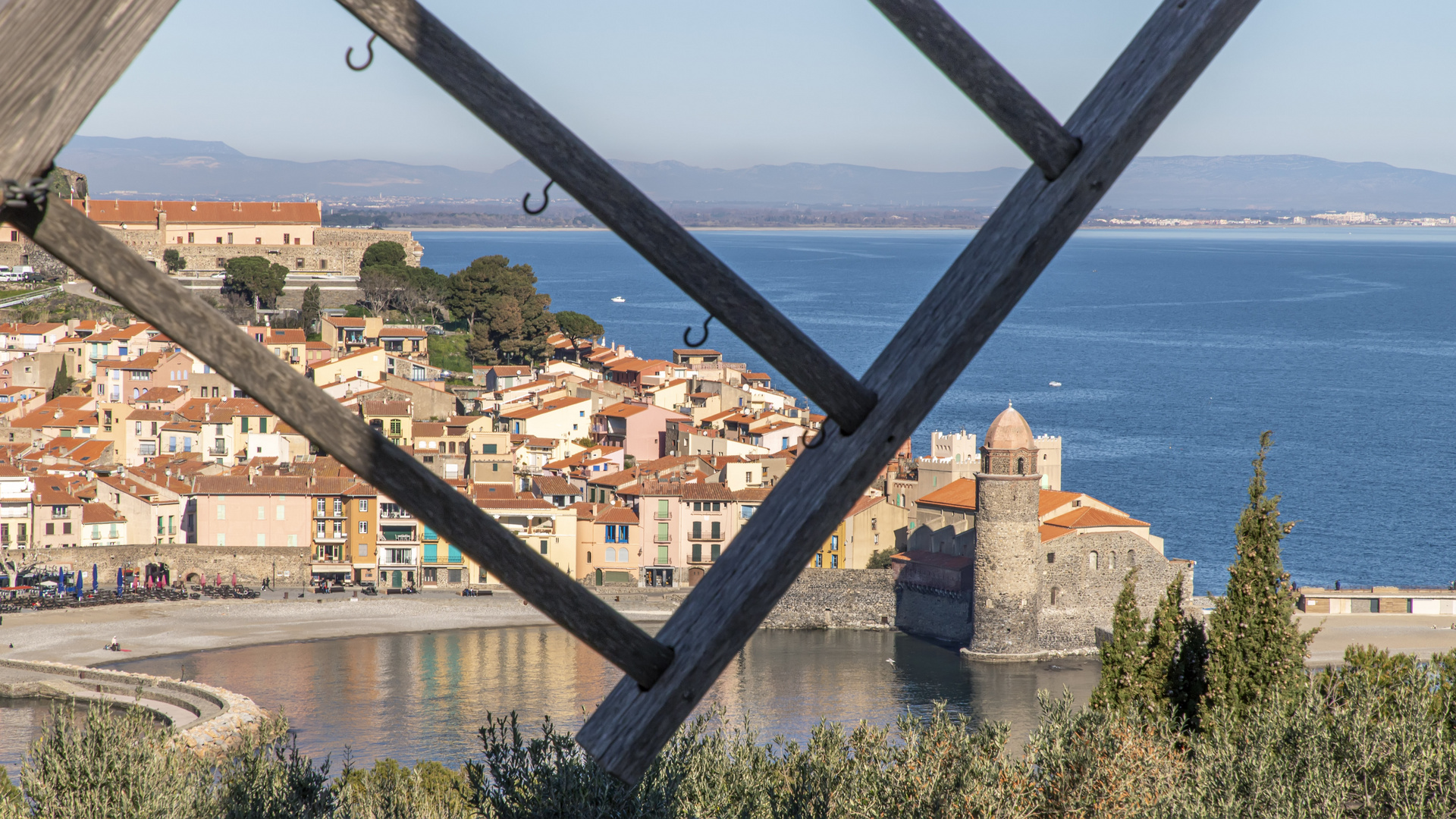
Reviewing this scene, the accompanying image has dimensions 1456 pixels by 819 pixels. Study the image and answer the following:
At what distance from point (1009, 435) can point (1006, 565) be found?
284 cm

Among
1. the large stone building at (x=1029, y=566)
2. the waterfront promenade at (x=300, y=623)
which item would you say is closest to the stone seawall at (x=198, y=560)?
the waterfront promenade at (x=300, y=623)

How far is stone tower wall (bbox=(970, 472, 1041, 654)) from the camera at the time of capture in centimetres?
2788

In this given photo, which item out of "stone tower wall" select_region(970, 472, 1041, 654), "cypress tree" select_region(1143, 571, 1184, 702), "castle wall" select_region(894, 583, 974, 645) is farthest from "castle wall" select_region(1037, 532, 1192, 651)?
"cypress tree" select_region(1143, 571, 1184, 702)

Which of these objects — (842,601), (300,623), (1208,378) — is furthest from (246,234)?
(1208,378)

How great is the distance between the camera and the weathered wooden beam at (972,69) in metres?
0.83

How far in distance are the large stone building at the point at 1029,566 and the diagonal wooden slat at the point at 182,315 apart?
27.5 m

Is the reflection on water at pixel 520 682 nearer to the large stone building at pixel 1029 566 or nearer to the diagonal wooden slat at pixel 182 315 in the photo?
the large stone building at pixel 1029 566

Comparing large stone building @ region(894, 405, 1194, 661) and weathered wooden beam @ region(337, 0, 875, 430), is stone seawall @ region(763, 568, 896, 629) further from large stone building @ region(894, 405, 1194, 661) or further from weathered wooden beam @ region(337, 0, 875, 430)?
weathered wooden beam @ region(337, 0, 875, 430)

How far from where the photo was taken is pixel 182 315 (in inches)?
27.7

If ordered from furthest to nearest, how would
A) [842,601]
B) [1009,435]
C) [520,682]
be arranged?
1. [842,601]
2. [1009,435]
3. [520,682]

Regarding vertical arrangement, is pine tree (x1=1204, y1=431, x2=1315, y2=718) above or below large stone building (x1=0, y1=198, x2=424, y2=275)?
below

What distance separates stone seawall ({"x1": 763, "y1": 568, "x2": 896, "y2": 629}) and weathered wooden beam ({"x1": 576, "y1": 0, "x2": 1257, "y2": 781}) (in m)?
31.0

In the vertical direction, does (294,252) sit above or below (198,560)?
above

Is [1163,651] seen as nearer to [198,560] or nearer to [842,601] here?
[842,601]
